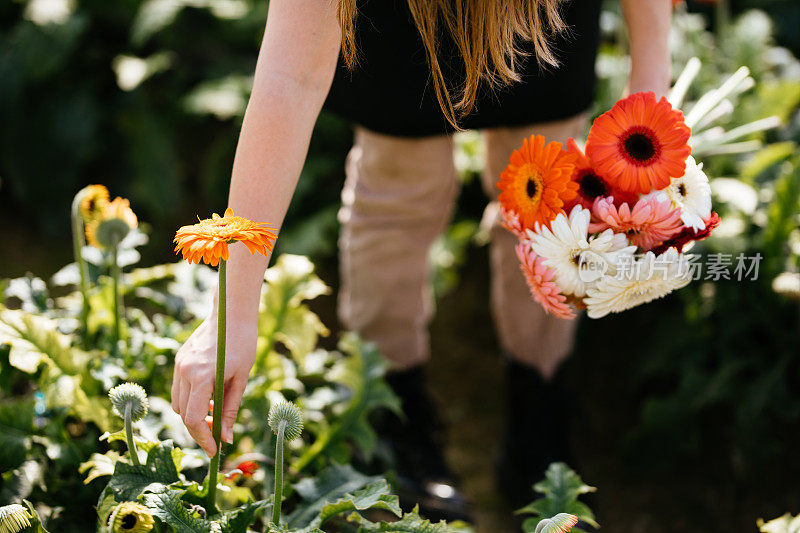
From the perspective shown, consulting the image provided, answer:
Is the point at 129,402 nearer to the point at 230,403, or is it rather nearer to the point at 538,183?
the point at 230,403

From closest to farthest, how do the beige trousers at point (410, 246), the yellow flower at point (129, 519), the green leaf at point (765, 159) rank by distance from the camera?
Result: the yellow flower at point (129, 519) → the beige trousers at point (410, 246) → the green leaf at point (765, 159)

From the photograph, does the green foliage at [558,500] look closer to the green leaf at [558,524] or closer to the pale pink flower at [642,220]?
the green leaf at [558,524]

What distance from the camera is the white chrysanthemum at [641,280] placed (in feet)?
3.13

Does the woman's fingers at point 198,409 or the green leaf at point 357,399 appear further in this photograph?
the green leaf at point 357,399

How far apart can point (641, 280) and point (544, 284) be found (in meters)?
0.12

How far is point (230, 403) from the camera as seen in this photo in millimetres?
1022

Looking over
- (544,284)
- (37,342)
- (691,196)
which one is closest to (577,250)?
(544,284)

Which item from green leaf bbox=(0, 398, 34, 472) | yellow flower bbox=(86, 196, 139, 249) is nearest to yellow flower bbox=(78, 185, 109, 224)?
yellow flower bbox=(86, 196, 139, 249)

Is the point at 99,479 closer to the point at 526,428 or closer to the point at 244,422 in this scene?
the point at 244,422

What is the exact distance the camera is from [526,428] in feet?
5.72

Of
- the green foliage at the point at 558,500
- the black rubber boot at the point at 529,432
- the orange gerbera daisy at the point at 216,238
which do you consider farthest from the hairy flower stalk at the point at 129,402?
the black rubber boot at the point at 529,432

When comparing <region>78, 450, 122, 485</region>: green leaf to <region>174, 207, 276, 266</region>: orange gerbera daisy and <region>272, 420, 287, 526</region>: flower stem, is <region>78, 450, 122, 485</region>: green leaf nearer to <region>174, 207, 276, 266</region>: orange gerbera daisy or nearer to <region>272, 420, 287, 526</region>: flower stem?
<region>272, 420, 287, 526</region>: flower stem

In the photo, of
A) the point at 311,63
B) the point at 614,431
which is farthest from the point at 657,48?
the point at 614,431

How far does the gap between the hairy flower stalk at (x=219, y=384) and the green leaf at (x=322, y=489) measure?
6.8 inches
